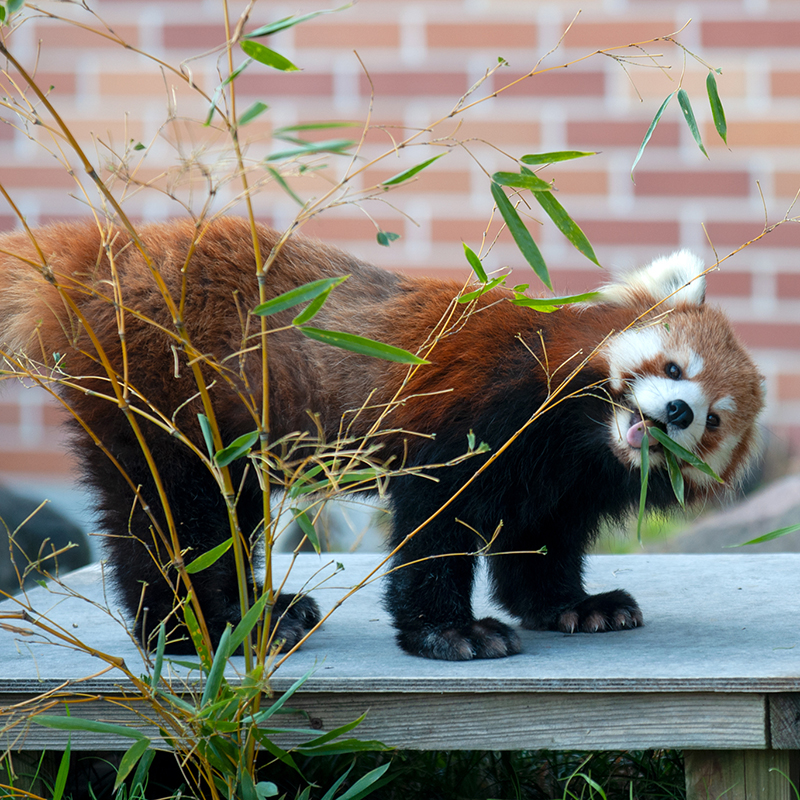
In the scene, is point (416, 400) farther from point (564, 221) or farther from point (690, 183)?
point (690, 183)

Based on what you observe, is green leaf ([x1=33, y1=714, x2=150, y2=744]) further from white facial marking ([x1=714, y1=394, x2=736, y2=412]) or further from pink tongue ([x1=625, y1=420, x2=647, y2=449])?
white facial marking ([x1=714, y1=394, x2=736, y2=412])

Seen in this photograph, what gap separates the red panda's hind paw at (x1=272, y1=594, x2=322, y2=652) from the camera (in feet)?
7.48

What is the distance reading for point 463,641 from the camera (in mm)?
2080

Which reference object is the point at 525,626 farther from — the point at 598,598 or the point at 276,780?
the point at 276,780

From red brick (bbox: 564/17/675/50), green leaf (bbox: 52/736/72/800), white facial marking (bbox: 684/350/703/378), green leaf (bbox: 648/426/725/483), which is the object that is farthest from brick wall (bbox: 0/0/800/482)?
green leaf (bbox: 52/736/72/800)

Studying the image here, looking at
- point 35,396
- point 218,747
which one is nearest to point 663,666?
point 218,747

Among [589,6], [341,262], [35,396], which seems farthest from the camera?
[35,396]

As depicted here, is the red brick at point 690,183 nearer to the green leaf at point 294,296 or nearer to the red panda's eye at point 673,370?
the red panda's eye at point 673,370

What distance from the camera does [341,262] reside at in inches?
99.5

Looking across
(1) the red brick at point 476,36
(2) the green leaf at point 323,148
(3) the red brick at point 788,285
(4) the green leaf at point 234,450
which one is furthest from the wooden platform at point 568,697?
(1) the red brick at point 476,36

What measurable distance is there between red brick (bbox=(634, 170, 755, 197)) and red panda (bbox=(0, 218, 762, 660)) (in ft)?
8.19

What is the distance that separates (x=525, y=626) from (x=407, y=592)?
46 cm

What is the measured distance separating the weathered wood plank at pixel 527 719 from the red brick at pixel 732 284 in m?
3.43

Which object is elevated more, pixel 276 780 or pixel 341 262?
pixel 341 262
